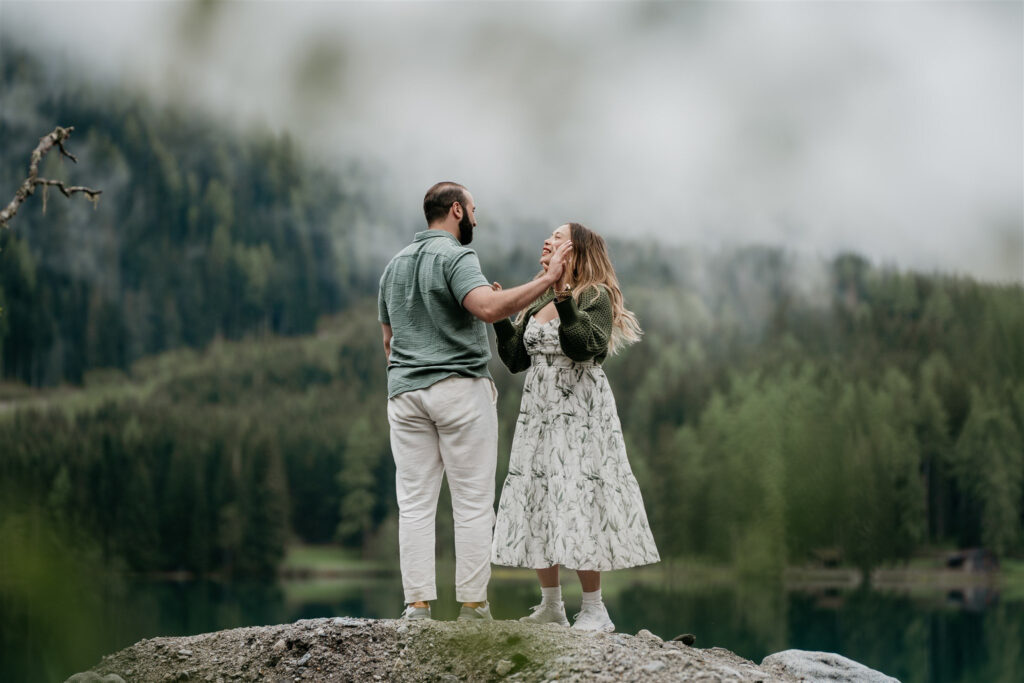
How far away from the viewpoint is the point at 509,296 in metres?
4.77

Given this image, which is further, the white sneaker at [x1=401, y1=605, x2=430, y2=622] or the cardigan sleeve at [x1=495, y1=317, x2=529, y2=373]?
the cardigan sleeve at [x1=495, y1=317, x2=529, y2=373]

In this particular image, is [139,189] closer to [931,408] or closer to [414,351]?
[931,408]

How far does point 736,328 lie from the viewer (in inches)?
2201

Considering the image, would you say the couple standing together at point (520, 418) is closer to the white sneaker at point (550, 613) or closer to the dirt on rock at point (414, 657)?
the white sneaker at point (550, 613)

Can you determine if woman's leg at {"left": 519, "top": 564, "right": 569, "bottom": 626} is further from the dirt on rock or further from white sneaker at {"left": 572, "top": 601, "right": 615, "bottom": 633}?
the dirt on rock

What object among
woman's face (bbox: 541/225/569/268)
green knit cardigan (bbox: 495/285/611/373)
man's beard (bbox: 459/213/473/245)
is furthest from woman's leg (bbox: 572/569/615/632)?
man's beard (bbox: 459/213/473/245)

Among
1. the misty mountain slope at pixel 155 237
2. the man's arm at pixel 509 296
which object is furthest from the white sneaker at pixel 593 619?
the misty mountain slope at pixel 155 237

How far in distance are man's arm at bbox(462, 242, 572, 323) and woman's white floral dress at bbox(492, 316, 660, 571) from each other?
76cm

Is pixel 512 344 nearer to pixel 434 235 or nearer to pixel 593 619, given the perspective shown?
pixel 434 235

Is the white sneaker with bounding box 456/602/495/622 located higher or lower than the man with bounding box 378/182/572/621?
lower

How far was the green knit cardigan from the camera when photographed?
530 centimetres

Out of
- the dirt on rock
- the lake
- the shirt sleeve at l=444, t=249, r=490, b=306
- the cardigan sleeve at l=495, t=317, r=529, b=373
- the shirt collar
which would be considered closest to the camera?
the dirt on rock

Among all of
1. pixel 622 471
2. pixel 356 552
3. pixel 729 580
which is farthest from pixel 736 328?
pixel 622 471

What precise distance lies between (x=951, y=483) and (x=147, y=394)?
35.3 meters
